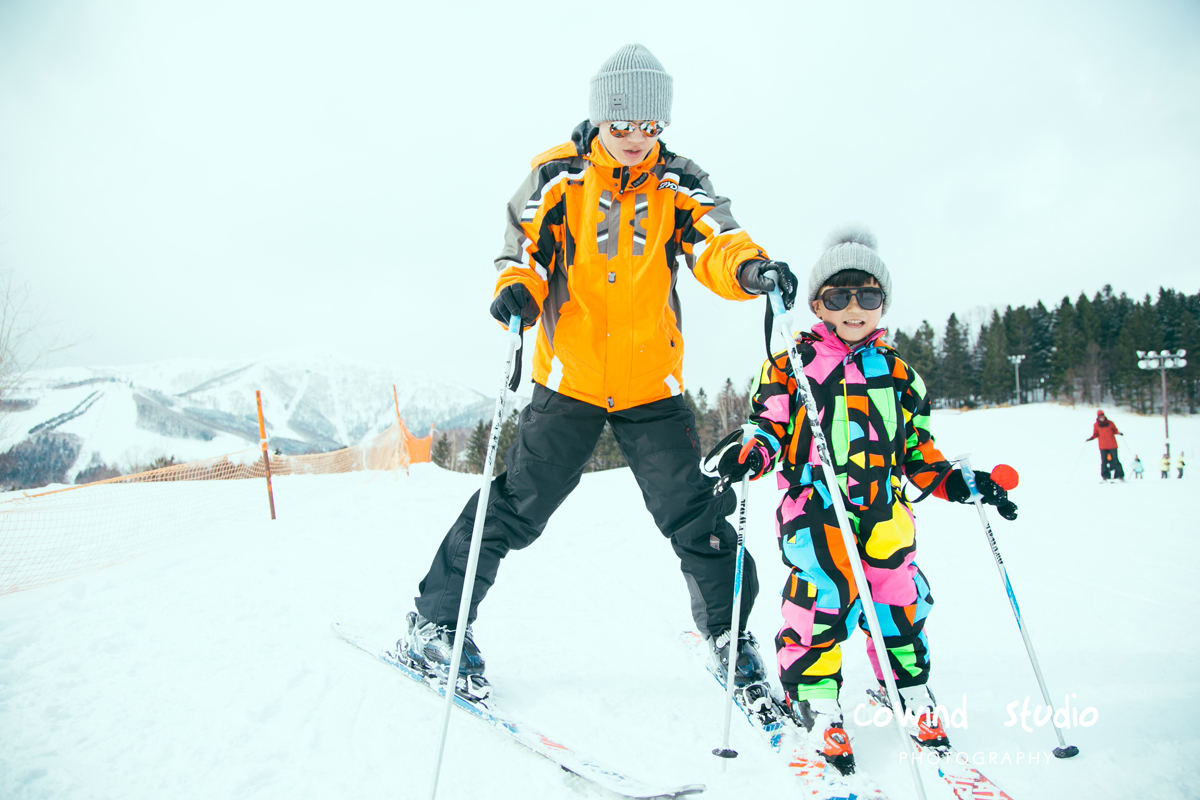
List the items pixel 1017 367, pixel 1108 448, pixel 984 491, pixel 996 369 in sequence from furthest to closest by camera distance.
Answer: pixel 996 369 → pixel 1017 367 → pixel 1108 448 → pixel 984 491

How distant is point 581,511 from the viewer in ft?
21.5

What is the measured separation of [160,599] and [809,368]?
3.61 m

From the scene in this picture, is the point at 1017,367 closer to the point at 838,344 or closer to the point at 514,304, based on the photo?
the point at 838,344

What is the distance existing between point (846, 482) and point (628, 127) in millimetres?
1593

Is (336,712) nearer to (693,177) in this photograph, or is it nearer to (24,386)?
(693,177)

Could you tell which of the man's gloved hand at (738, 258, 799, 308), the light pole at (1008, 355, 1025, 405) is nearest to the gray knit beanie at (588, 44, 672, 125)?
the man's gloved hand at (738, 258, 799, 308)

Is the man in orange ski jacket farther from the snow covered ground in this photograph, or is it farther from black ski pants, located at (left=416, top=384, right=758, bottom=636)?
the snow covered ground

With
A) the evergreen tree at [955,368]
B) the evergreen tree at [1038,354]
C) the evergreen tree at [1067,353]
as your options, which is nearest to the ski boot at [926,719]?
the evergreen tree at [1067,353]

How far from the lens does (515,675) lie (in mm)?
2385

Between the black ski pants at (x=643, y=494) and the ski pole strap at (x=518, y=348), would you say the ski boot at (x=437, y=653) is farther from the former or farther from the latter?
the ski pole strap at (x=518, y=348)

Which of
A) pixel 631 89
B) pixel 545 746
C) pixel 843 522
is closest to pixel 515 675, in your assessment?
pixel 545 746

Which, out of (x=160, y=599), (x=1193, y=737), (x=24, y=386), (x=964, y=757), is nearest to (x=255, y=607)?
(x=160, y=599)

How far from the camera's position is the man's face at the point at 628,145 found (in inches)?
83.5

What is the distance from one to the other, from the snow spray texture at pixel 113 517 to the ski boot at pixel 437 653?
132 inches
